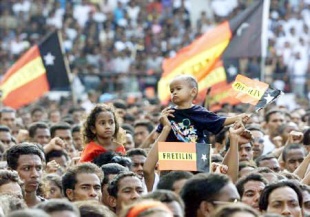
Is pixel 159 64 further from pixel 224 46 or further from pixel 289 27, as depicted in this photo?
pixel 224 46

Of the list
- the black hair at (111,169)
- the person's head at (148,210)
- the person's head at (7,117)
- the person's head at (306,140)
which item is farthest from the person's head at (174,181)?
the person's head at (7,117)

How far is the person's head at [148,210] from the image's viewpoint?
24.2ft

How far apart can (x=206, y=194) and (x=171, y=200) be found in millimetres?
443

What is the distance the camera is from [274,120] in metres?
17.3

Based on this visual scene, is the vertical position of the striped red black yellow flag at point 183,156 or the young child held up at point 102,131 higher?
the young child held up at point 102,131

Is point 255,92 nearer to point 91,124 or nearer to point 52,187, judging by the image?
point 91,124

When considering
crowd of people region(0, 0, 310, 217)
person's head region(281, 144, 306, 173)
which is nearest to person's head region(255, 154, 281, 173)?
crowd of people region(0, 0, 310, 217)

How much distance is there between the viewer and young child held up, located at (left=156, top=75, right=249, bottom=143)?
11234 millimetres

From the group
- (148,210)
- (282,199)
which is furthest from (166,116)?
(148,210)

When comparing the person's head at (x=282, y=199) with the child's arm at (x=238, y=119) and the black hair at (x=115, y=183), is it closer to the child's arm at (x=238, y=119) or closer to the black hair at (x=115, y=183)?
the black hair at (x=115, y=183)

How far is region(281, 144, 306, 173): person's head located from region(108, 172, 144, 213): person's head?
3617mm

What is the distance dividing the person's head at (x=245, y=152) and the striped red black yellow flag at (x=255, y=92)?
1141 mm

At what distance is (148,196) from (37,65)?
10.9 metres

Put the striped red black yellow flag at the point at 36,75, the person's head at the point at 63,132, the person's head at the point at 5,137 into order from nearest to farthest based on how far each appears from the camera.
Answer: the person's head at the point at 5,137
the person's head at the point at 63,132
the striped red black yellow flag at the point at 36,75
